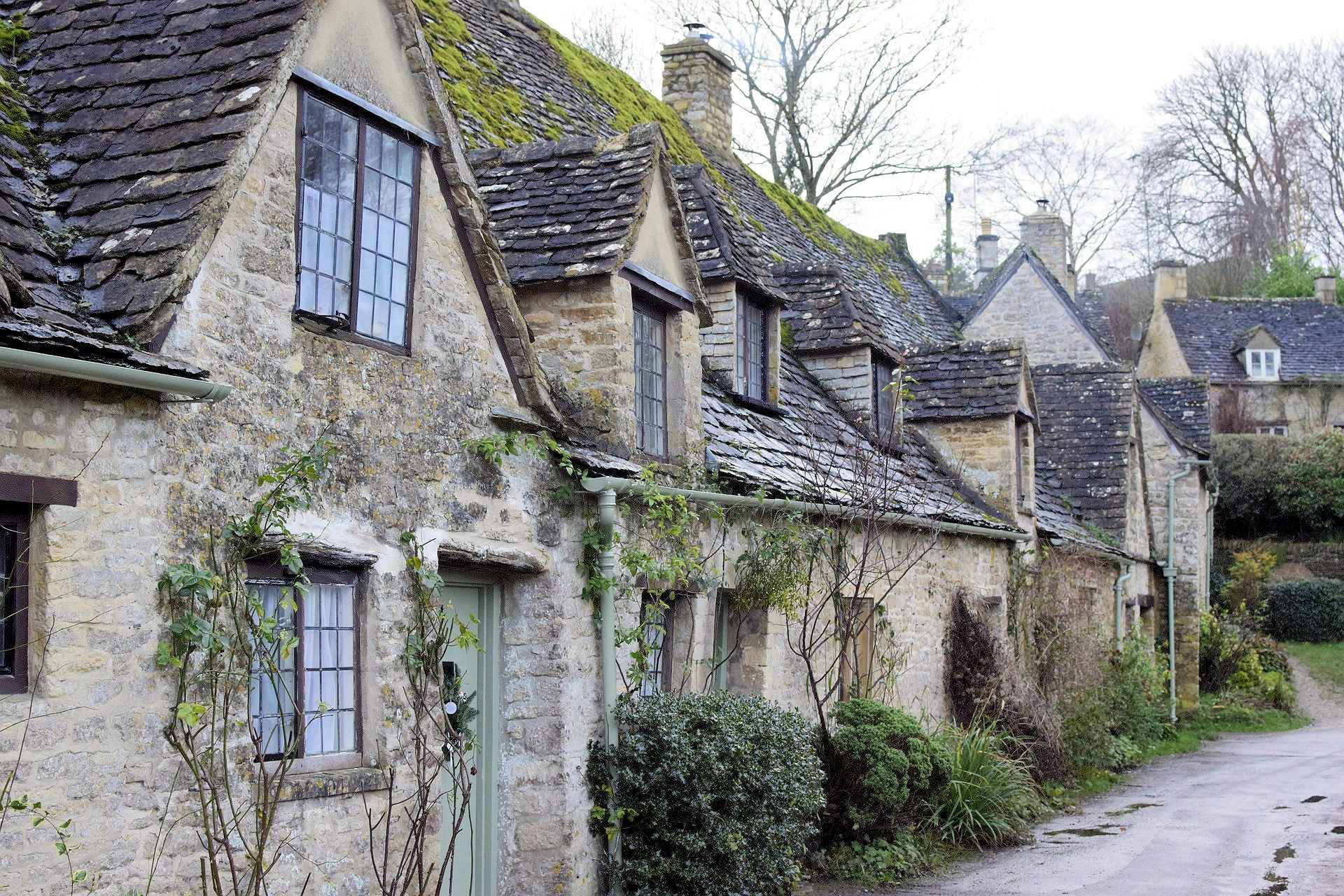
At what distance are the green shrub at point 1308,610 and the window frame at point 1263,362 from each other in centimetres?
1340

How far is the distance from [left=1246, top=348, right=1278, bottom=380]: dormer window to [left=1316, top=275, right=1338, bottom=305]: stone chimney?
390 centimetres

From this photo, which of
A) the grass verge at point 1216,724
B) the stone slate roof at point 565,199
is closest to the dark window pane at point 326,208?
the stone slate roof at point 565,199

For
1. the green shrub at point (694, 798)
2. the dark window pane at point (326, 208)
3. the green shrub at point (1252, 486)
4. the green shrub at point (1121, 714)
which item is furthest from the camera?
the green shrub at point (1252, 486)

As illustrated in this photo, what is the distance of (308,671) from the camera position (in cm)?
721

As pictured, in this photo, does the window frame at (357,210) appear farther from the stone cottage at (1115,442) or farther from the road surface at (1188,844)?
the stone cottage at (1115,442)

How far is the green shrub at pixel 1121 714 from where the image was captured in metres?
17.7

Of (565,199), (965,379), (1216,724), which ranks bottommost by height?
(1216,724)

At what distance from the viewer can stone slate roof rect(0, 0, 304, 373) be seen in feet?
20.1

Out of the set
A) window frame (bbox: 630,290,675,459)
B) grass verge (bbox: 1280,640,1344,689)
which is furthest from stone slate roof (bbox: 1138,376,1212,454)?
window frame (bbox: 630,290,675,459)

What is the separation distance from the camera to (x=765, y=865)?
948 cm

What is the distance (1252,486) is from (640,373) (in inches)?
1268

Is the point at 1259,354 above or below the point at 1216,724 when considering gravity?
above

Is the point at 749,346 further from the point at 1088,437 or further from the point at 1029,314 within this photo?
the point at 1029,314

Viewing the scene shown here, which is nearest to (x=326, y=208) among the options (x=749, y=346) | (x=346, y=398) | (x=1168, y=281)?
(x=346, y=398)
